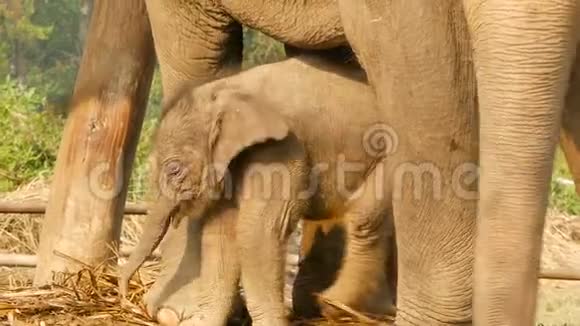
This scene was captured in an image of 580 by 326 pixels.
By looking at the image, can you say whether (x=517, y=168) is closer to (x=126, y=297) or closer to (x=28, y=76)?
(x=126, y=297)

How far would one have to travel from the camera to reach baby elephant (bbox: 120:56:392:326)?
2863 mm

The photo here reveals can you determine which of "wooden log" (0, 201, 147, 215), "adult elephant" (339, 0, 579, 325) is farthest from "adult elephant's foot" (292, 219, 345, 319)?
"wooden log" (0, 201, 147, 215)

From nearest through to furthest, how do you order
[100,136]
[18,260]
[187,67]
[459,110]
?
1. [459,110]
2. [187,67]
3. [100,136]
4. [18,260]

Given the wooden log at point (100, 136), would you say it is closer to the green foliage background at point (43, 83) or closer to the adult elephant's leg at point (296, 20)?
the adult elephant's leg at point (296, 20)

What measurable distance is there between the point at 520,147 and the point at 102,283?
1680 mm

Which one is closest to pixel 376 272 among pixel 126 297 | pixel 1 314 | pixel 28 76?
pixel 126 297

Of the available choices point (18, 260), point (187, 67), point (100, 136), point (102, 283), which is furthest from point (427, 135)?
point (18, 260)

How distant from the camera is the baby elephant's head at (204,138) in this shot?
2.85 meters

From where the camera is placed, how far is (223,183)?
290 centimetres

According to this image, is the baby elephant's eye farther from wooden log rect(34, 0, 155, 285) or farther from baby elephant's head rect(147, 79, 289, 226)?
wooden log rect(34, 0, 155, 285)

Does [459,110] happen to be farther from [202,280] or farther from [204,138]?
[202,280]

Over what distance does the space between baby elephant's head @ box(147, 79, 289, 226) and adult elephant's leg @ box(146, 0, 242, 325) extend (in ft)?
0.34

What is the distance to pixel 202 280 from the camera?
3.03 m

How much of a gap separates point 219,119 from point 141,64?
86 centimetres
